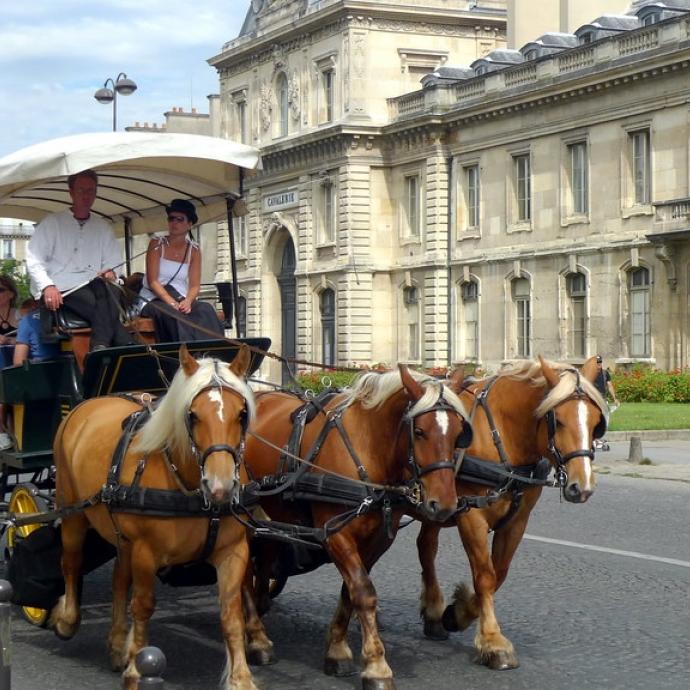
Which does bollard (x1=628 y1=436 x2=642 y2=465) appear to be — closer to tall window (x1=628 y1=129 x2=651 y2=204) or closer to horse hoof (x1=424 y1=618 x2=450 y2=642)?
horse hoof (x1=424 y1=618 x2=450 y2=642)

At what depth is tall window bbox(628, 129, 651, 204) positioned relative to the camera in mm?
42688

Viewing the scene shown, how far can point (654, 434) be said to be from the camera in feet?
84.9

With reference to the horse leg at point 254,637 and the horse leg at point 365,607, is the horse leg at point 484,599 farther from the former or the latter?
the horse leg at point 254,637

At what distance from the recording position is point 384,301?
55625mm

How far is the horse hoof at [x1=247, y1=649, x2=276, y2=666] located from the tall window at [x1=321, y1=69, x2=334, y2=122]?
50895mm

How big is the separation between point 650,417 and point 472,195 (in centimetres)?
2273

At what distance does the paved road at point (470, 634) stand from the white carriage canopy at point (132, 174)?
303 centimetres

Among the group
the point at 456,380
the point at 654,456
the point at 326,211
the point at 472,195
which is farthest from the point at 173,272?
the point at 326,211

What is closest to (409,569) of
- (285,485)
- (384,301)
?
(285,485)

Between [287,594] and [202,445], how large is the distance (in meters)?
3.50

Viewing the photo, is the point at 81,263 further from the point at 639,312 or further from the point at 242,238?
the point at 242,238

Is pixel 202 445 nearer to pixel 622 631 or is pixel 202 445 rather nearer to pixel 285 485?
pixel 285 485

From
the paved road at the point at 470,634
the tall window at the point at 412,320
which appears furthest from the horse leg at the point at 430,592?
the tall window at the point at 412,320

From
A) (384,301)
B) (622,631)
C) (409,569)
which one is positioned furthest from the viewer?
(384,301)
